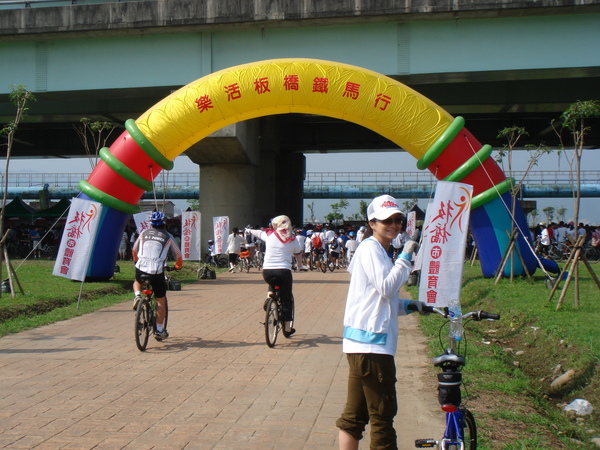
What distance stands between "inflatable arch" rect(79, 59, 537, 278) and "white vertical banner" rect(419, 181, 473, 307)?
472 centimetres

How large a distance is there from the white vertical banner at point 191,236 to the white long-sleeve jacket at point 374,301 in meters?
15.9

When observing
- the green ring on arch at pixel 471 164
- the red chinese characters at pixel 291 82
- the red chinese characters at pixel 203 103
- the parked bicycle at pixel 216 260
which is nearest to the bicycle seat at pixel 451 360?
the green ring on arch at pixel 471 164

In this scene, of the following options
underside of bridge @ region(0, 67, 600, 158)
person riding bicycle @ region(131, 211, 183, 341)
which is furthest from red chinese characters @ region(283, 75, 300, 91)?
person riding bicycle @ region(131, 211, 183, 341)

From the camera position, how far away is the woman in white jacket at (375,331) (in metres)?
4.04

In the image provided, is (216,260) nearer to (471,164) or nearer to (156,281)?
(471,164)

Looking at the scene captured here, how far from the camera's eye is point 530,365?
832cm

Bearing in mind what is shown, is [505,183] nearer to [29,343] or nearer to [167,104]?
[167,104]

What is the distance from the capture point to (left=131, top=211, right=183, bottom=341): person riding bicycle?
885 centimetres

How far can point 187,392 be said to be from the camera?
664 cm

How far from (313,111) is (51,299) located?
6.75m

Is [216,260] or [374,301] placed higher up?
[374,301]

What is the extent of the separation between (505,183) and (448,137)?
Answer: 1527 mm

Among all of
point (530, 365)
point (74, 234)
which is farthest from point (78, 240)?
point (530, 365)

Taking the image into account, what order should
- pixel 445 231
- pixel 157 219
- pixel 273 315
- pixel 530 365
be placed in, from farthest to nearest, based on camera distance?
pixel 445 231
pixel 273 315
pixel 157 219
pixel 530 365
